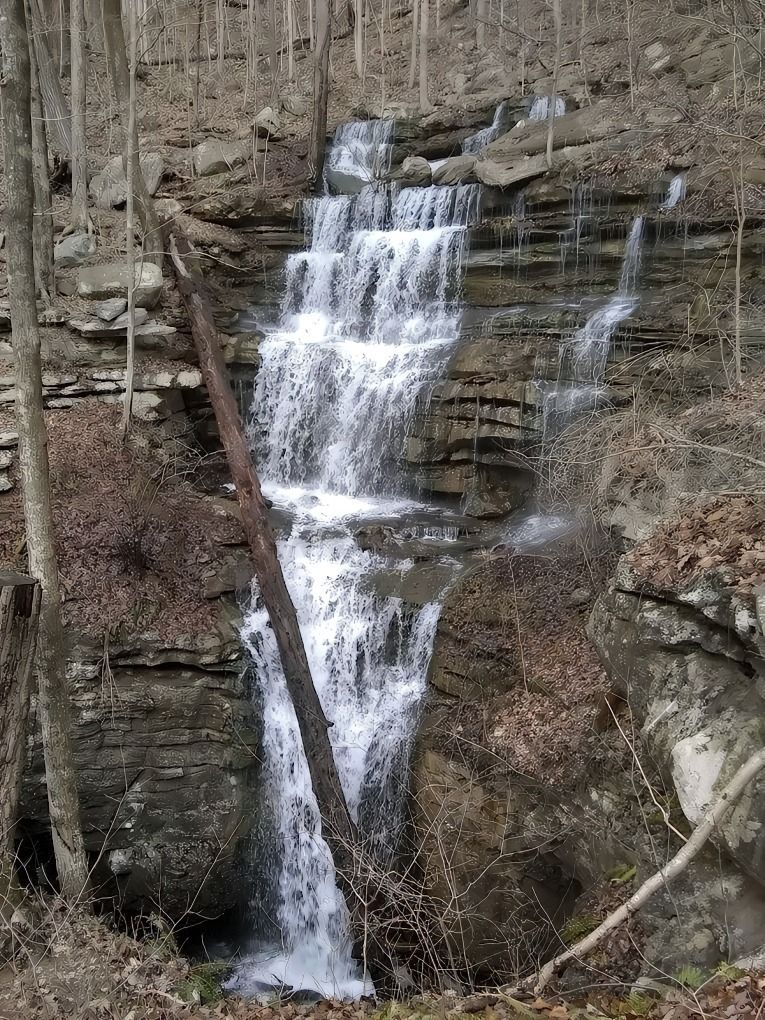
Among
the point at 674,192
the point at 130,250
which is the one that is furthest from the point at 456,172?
the point at 130,250

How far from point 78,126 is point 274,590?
1061 centimetres

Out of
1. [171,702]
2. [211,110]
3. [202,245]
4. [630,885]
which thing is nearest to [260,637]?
[171,702]

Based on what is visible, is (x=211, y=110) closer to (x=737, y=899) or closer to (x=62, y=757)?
(x=62, y=757)

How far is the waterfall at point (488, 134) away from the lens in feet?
61.3

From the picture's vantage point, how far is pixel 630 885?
5789 millimetres

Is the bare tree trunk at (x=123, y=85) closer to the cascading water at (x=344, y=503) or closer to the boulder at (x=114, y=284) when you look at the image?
the boulder at (x=114, y=284)

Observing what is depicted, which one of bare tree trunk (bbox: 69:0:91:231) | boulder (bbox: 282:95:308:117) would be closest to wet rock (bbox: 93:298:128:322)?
bare tree trunk (bbox: 69:0:91:231)

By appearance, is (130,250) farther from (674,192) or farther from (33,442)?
(674,192)

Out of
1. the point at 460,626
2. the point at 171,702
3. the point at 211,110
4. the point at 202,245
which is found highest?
the point at 211,110

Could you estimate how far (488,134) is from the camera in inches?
742

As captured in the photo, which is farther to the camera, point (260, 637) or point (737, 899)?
point (260, 637)

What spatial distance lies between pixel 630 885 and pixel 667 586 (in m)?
2.45

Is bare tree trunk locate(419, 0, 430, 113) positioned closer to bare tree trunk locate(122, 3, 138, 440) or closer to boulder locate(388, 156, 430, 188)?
boulder locate(388, 156, 430, 188)

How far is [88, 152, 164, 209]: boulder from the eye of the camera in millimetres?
16359
